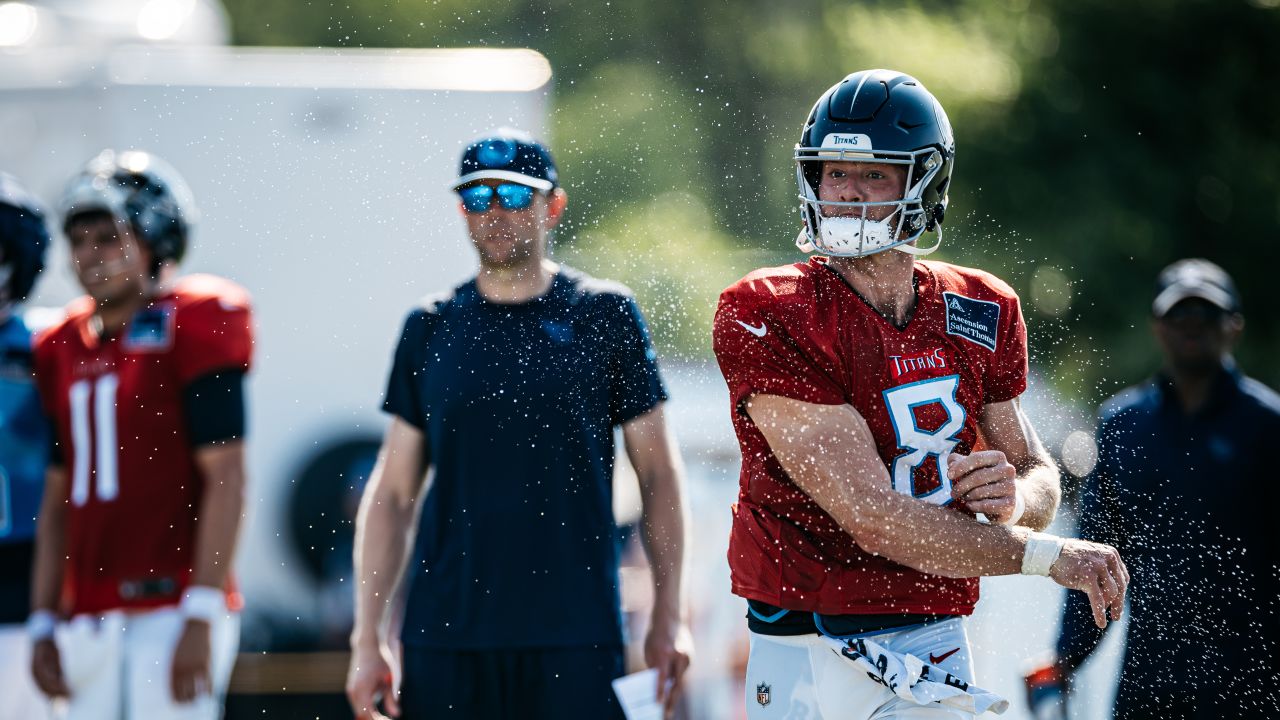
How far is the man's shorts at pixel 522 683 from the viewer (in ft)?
14.2

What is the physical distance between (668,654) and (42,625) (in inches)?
90.5

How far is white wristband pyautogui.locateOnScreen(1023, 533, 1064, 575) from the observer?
3260mm

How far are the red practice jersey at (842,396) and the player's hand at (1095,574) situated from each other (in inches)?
12.8

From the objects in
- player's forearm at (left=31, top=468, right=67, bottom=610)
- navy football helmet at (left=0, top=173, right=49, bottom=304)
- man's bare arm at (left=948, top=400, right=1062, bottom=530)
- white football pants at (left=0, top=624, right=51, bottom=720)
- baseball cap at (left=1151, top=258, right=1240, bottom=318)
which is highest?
navy football helmet at (left=0, top=173, right=49, bottom=304)

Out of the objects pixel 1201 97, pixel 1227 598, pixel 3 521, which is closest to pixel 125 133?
pixel 3 521

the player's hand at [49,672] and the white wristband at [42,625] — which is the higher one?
the white wristband at [42,625]

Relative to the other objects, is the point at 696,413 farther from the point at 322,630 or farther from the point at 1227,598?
the point at 1227,598

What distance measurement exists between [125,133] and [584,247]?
446 centimetres

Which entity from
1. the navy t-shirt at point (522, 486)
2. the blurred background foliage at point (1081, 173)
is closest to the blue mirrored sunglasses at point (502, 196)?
the navy t-shirt at point (522, 486)

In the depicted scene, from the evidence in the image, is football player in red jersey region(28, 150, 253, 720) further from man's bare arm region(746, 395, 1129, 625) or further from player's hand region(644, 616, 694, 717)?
man's bare arm region(746, 395, 1129, 625)

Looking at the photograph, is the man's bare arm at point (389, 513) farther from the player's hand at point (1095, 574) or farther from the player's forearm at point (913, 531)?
the player's hand at point (1095, 574)

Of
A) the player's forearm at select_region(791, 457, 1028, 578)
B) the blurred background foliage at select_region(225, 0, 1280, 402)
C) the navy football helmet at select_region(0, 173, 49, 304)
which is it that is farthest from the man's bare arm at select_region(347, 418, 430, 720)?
the blurred background foliage at select_region(225, 0, 1280, 402)

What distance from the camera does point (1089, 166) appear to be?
1225 cm

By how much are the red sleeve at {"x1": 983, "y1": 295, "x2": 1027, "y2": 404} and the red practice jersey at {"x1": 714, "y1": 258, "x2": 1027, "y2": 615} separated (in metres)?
0.03
